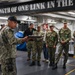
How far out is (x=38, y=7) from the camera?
6.82 meters

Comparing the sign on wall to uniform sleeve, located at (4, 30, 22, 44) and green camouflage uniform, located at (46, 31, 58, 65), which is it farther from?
uniform sleeve, located at (4, 30, 22, 44)

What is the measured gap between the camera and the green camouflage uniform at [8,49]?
10.8 feet

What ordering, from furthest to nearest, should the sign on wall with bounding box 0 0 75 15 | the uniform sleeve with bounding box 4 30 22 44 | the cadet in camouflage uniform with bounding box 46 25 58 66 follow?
the cadet in camouflage uniform with bounding box 46 25 58 66 → the sign on wall with bounding box 0 0 75 15 → the uniform sleeve with bounding box 4 30 22 44

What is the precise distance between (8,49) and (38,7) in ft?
12.4

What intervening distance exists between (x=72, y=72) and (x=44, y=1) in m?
2.87

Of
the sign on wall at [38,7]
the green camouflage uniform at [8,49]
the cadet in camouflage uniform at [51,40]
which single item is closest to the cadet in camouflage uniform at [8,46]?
the green camouflage uniform at [8,49]

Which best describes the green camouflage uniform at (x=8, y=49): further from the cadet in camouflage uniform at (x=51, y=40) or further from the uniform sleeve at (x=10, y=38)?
the cadet in camouflage uniform at (x=51, y=40)

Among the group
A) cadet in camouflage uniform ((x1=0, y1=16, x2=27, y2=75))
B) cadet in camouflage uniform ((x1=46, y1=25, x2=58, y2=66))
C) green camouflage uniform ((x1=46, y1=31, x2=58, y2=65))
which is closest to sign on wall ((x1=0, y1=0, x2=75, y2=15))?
cadet in camouflage uniform ((x1=46, y1=25, x2=58, y2=66))

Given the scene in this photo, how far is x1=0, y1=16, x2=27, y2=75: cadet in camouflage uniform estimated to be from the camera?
3285mm

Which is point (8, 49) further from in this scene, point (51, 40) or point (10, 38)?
point (51, 40)

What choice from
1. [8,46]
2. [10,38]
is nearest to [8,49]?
[8,46]

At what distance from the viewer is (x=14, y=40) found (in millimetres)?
3262

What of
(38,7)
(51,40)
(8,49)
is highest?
(38,7)

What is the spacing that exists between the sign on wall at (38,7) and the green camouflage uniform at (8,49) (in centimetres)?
310
